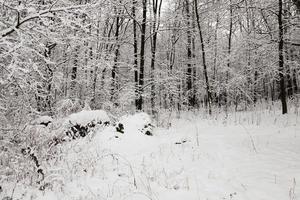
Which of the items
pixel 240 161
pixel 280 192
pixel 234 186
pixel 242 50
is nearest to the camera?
pixel 280 192

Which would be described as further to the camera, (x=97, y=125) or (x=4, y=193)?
(x=97, y=125)

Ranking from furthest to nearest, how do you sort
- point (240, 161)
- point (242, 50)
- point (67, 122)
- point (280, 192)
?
point (242, 50) < point (67, 122) < point (240, 161) < point (280, 192)

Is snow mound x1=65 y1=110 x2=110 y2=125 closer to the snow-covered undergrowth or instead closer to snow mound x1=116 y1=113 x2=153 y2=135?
snow mound x1=116 y1=113 x2=153 y2=135

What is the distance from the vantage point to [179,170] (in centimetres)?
500

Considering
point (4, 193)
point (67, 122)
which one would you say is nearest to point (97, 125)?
point (67, 122)

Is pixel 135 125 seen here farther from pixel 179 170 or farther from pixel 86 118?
pixel 179 170

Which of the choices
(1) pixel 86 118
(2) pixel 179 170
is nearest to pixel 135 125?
(1) pixel 86 118

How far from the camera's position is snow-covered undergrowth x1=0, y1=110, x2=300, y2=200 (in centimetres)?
395

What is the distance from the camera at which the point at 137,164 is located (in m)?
5.52

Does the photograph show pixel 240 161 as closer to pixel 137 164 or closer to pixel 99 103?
pixel 137 164

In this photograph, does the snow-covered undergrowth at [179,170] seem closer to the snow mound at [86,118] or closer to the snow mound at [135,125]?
the snow mound at [135,125]

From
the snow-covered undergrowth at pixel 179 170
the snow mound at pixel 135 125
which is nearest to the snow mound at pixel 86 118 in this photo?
the snow mound at pixel 135 125

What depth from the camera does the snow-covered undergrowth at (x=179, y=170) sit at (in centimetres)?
395

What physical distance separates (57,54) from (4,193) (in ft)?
34.3
